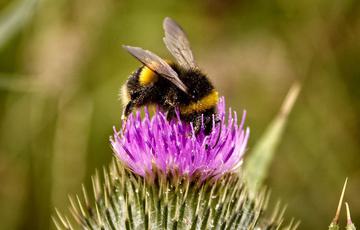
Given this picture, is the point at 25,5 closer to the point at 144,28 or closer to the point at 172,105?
the point at 172,105

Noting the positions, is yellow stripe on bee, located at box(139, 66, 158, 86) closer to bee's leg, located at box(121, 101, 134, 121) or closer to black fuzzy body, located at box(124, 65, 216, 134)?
black fuzzy body, located at box(124, 65, 216, 134)

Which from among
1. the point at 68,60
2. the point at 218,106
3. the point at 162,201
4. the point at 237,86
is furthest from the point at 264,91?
the point at 162,201

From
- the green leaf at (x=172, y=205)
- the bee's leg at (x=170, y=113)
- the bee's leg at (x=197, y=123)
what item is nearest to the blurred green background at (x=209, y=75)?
the green leaf at (x=172, y=205)

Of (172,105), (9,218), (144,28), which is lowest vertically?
Result: (9,218)

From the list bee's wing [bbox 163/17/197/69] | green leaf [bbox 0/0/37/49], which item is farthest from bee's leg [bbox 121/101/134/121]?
green leaf [bbox 0/0/37/49]

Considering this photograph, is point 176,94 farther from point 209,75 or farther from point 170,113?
point 209,75

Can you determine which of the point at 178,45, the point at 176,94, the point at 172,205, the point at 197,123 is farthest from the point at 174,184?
the point at 178,45

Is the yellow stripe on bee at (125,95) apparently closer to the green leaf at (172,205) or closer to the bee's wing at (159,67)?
the green leaf at (172,205)
